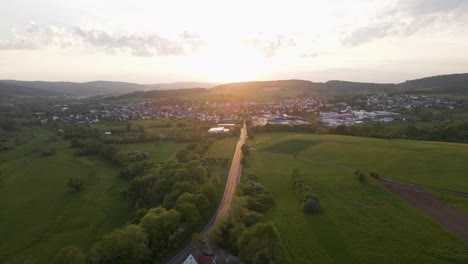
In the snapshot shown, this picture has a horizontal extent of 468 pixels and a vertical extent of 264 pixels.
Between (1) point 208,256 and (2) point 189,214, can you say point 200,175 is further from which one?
(1) point 208,256

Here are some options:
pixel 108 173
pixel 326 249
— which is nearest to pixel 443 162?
pixel 326 249

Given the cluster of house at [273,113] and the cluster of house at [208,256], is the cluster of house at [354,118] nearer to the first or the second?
the cluster of house at [273,113]

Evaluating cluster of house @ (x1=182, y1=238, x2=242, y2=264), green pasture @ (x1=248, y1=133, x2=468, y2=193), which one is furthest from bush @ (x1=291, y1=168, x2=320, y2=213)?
green pasture @ (x1=248, y1=133, x2=468, y2=193)

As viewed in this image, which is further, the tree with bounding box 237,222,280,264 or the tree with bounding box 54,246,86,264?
the tree with bounding box 54,246,86,264

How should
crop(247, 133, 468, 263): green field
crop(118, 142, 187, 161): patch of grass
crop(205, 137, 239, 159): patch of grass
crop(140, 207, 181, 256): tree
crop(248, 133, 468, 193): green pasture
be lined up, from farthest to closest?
1. crop(118, 142, 187, 161): patch of grass
2. crop(205, 137, 239, 159): patch of grass
3. crop(248, 133, 468, 193): green pasture
4. crop(140, 207, 181, 256): tree
5. crop(247, 133, 468, 263): green field

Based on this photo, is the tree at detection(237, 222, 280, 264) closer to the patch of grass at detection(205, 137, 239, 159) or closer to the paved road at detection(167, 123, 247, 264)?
the paved road at detection(167, 123, 247, 264)

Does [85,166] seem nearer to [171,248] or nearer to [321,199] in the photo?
[171,248]
